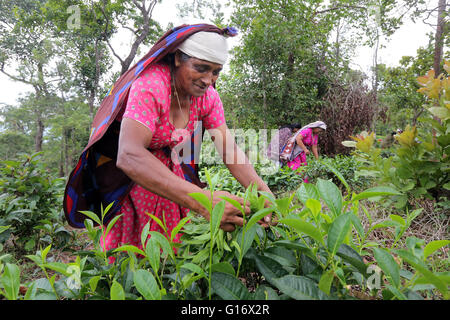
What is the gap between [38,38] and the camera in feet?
53.0

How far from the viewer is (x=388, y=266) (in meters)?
0.48

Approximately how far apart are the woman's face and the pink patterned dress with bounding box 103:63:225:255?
0.07 m

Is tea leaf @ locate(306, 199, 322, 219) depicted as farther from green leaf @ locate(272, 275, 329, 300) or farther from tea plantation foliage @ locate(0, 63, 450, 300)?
green leaf @ locate(272, 275, 329, 300)

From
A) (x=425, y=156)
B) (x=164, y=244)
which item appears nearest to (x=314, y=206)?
(x=164, y=244)

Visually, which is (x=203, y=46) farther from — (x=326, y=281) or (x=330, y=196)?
(x=326, y=281)

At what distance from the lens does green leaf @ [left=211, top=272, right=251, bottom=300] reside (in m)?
0.51

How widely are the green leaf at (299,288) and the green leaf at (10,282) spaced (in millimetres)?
486

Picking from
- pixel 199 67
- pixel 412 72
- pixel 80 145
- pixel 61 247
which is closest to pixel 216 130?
pixel 199 67

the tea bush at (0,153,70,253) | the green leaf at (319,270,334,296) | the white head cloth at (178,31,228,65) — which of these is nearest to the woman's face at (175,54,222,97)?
the white head cloth at (178,31,228,65)

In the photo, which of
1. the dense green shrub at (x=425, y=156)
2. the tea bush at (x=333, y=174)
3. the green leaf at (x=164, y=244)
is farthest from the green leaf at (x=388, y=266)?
the tea bush at (x=333, y=174)

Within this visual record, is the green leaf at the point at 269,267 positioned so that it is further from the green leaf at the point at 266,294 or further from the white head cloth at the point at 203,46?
the white head cloth at the point at 203,46

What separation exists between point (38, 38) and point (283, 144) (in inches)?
674

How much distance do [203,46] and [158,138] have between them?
1.76ft
